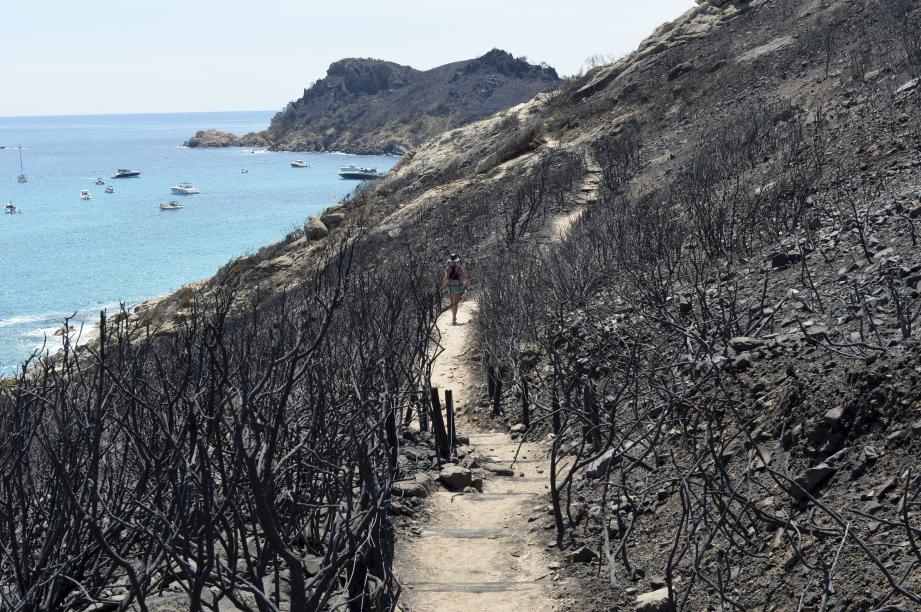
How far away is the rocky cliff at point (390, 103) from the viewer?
445 feet

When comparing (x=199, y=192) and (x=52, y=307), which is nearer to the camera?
(x=52, y=307)

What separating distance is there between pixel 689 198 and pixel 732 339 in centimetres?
1073

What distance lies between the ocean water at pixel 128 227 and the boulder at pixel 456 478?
15434mm

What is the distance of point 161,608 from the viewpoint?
18.8 ft

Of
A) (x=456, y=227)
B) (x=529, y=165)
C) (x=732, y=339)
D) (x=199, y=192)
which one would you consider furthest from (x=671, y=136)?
(x=199, y=192)

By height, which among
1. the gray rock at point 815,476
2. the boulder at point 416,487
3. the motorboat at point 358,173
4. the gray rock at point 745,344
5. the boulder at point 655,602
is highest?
the motorboat at point 358,173

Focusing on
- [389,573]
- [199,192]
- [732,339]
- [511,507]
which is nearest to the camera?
[389,573]

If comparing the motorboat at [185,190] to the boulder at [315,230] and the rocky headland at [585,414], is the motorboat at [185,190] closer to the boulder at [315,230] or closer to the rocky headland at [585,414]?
the boulder at [315,230]

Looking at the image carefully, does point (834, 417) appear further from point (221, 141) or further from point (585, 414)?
point (221, 141)

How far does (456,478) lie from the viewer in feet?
32.9

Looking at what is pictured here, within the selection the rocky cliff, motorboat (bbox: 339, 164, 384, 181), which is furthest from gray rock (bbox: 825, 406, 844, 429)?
the rocky cliff

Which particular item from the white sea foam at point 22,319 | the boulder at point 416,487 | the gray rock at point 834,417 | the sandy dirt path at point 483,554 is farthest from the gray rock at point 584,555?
the white sea foam at point 22,319

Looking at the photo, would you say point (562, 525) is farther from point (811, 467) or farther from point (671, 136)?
point (671, 136)

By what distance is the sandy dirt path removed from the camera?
6.93m
